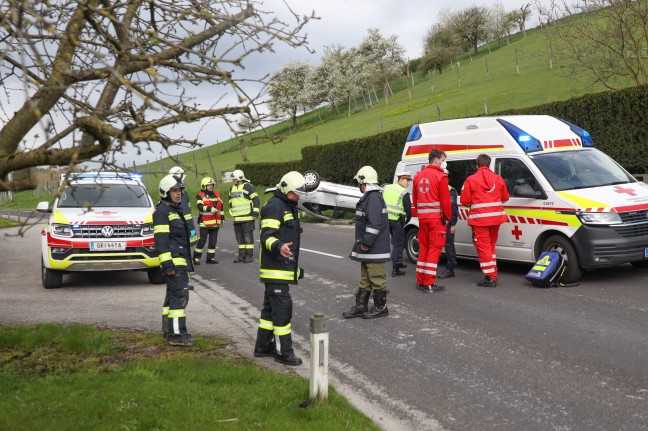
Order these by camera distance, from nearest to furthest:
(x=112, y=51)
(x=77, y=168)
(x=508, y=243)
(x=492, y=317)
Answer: (x=77, y=168) → (x=112, y=51) → (x=492, y=317) → (x=508, y=243)

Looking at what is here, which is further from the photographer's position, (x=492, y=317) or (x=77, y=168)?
(x=492, y=317)

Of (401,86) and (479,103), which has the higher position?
(401,86)

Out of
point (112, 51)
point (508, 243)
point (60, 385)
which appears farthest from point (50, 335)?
point (508, 243)

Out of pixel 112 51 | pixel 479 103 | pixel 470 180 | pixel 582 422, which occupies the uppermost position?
pixel 479 103

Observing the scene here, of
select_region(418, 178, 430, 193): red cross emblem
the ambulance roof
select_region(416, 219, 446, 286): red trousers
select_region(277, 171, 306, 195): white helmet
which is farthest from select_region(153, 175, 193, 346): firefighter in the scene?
the ambulance roof

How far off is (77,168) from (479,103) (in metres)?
47.1

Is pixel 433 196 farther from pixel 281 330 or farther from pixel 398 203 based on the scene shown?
pixel 281 330

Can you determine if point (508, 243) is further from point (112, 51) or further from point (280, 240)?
point (112, 51)

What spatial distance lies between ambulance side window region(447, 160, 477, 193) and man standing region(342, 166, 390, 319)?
3485mm

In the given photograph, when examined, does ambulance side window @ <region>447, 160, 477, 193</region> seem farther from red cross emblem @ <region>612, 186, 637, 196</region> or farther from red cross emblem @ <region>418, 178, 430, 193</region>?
red cross emblem @ <region>612, 186, 637, 196</region>

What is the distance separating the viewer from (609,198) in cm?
964

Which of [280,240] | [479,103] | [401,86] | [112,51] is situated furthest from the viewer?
[401,86]

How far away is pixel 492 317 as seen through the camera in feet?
26.9

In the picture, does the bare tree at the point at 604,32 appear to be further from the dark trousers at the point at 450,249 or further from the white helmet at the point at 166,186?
the white helmet at the point at 166,186
